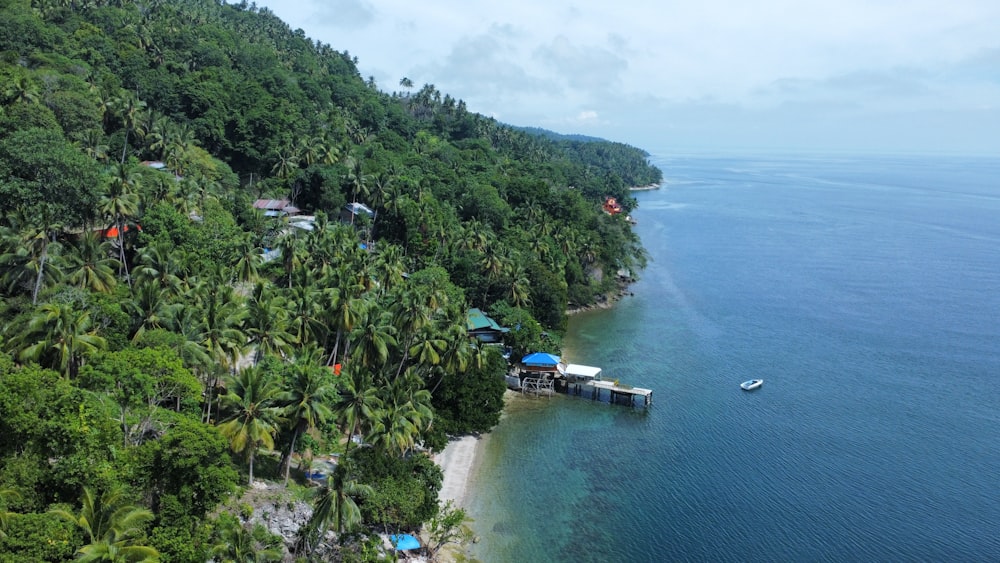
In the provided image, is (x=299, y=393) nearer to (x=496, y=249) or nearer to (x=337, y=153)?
(x=496, y=249)

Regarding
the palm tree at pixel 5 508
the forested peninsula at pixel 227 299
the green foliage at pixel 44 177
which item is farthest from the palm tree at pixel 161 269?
the palm tree at pixel 5 508

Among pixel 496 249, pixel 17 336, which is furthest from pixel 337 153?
pixel 17 336

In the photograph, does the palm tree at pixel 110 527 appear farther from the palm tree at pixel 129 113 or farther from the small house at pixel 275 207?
the palm tree at pixel 129 113

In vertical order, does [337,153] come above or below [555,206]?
above

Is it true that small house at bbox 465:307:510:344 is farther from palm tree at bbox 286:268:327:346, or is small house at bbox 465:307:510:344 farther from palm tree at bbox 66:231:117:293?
palm tree at bbox 66:231:117:293

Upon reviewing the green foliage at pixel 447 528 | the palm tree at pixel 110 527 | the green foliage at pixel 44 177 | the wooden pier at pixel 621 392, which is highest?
the green foliage at pixel 44 177

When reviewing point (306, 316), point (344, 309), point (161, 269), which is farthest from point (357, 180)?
point (306, 316)

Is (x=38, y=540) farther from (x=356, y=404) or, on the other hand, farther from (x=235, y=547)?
(x=356, y=404)
